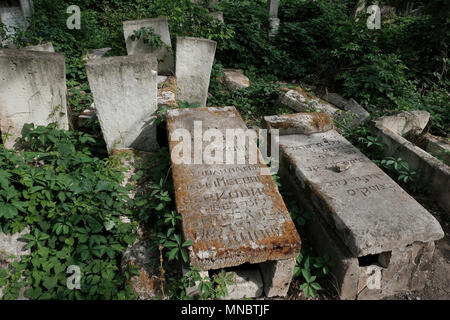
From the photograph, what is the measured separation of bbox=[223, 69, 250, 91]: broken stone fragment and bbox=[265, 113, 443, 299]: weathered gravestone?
9.92 ft

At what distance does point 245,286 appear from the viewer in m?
2.56

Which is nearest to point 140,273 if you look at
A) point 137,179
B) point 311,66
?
point 137,179

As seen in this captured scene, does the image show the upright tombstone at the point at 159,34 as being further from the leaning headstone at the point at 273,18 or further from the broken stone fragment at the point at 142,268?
the broken stone fragment at the point at 142,268

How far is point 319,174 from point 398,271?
3.52 ft

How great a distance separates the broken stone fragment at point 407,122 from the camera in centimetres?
448

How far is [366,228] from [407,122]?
2689mm

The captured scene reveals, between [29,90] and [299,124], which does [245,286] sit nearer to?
[299,124]

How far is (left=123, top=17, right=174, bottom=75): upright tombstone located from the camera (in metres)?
5.21

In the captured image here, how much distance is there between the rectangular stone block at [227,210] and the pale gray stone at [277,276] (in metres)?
0.11

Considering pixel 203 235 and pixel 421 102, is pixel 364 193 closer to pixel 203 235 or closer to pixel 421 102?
pixel 203 235

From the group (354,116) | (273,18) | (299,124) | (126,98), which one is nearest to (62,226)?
(126,98)

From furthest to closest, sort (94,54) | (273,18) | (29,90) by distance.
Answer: (273,18) < (94,54) < (29,90)

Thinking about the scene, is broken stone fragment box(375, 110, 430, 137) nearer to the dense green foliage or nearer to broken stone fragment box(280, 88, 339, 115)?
broken stone fragment box(280, 88, 339, 115)

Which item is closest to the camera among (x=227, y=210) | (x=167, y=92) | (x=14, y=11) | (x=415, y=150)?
(x=227, y=210)
